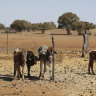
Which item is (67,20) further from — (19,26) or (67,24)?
(19,26)

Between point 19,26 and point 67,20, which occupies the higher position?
point 67,20

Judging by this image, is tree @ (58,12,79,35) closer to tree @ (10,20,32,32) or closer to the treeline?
the treeline

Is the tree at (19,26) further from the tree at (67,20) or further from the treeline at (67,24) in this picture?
the tree at (67,20)

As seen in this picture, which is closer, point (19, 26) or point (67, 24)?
point (67, 24)

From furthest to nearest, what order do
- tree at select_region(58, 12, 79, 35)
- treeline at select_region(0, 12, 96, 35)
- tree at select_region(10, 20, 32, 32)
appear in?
tree at select_region(10, 20, 32, 32), tree at select_region(58, 12, 79, 35), treeline at select_region(0, 12, 96, 35)

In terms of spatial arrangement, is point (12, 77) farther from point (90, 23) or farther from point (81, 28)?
point (90, 23)

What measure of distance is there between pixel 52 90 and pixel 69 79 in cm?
257

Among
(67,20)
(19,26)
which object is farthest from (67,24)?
(19,26)

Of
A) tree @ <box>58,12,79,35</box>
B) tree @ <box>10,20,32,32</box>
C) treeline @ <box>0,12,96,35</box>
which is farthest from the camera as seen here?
tree @ <box>10,20,32,32</box>

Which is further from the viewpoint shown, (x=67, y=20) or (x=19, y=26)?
(x=19, y=26)

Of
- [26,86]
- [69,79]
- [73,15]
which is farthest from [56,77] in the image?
[73,15]

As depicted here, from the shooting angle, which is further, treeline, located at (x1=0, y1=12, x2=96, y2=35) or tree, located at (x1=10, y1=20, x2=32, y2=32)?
tree, located at (x1=10, y1=20, x2=32, y2=32)

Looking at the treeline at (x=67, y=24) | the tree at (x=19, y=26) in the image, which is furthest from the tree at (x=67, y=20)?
the tree at (x=19, y=26)

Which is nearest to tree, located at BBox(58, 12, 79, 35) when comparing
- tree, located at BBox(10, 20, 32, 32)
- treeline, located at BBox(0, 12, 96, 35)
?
treeline, located at BBox(0, 12, 96, 35)
